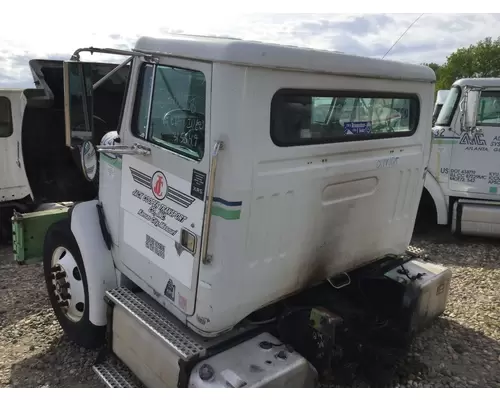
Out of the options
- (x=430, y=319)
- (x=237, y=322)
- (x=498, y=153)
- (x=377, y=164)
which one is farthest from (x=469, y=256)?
(x=237, y=322)

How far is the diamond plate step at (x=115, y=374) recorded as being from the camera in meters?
3.36

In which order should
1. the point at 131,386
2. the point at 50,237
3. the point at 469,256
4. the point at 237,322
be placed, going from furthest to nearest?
the point at 469,256, the point at 50,237, the point at 131,386, the point at 237,322

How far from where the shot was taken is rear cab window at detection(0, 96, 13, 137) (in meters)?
6.91

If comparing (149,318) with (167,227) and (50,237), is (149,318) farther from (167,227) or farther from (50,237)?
(50,237)

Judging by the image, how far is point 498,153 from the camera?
684 cm

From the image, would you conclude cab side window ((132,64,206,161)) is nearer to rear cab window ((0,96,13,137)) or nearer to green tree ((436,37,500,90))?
A: rear cab window ((0,96,13,137))

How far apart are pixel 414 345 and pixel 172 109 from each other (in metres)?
2.81

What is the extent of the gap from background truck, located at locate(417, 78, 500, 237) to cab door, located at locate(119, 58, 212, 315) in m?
5.19

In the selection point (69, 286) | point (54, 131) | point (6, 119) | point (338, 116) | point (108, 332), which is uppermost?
point (338, 116)

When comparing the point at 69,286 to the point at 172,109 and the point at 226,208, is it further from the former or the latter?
the point at 226,208

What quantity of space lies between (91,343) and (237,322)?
55.9 inches

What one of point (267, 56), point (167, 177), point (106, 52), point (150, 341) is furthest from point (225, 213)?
point (106, 52)

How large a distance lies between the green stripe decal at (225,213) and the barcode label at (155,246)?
0.61m

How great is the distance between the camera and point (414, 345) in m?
4.20
